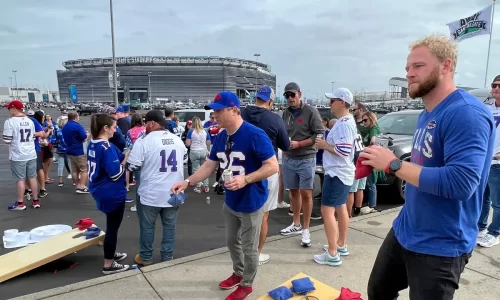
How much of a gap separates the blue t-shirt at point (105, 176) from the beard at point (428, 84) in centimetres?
310

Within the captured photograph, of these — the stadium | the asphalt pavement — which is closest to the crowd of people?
the asphalt pavement

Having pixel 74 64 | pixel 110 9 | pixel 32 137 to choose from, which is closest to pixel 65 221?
pixel 32 137

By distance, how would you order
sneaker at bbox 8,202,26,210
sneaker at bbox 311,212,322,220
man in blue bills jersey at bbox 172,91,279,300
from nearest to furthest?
man in blue bills jersey at bbox 172,91,279,300 → sneaker at bbox 311,212,322,220 → sneaker at bbox 8,202,26,210

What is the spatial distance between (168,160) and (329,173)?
183cm

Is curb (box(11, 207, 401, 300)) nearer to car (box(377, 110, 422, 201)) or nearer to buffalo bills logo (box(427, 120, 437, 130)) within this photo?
buffalo bills logo (box(427, 120, 437, 130))

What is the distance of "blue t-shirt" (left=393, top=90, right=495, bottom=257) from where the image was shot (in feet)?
5.04

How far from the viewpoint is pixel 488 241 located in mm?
4059

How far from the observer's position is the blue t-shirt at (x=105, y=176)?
362 centimetres

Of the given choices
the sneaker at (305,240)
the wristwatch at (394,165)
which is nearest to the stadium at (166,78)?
the sneaker at (305,240)

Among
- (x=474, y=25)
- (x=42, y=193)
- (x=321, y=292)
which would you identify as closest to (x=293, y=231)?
(x=321, y=292)

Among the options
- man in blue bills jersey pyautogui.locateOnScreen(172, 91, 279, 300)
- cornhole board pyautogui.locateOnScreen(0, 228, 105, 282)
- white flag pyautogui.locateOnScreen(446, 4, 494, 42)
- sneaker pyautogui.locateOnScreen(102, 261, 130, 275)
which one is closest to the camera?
man in blue bills jersey pyautogui.locateOnScreen(172, 91, 279, 300)

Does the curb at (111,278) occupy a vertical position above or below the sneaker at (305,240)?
below

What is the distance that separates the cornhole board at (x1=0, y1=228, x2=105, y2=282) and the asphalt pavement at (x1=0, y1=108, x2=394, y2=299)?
0.46 feet

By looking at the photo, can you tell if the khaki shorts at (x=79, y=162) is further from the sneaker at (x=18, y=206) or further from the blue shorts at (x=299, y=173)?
the blue shorts at (x=299, y=173)
